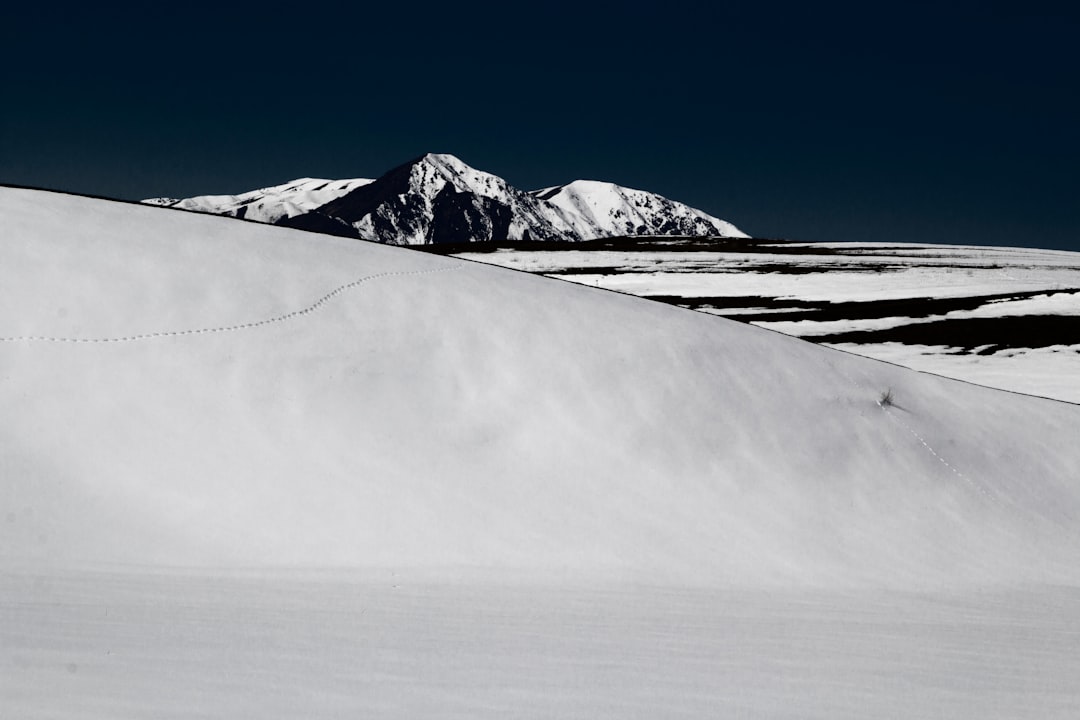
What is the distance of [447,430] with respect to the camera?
27.3ft

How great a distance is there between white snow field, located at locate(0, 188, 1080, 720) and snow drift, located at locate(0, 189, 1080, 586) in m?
0.03

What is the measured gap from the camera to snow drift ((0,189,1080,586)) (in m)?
7.20

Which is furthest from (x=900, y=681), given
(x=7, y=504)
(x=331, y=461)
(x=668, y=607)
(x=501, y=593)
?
(x=7, y=504)

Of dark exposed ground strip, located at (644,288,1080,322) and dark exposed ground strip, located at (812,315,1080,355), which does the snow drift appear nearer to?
dark exposed ground strip, located at (812,315,1080,355)

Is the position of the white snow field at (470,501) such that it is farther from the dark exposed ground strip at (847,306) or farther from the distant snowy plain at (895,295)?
the dark exposed ground strip at (847,306)

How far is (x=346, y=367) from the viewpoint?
8523mm

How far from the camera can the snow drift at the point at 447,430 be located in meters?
7.20

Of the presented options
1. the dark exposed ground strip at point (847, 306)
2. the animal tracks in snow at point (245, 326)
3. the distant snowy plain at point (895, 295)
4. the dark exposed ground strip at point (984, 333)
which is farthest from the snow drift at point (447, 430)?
the dark exposed ground strip at point (847, 306)

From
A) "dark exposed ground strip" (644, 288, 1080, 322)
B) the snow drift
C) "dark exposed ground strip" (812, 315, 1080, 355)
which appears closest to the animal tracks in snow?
the snow drift

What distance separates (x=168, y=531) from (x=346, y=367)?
212 cm

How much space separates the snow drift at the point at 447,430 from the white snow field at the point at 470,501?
3 centimetres

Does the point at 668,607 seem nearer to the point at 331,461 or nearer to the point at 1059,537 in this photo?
the point at 331,461

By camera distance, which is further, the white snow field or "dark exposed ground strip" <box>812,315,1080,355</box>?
"dark exposed ground strip" <box>812,315,1080,355</box>

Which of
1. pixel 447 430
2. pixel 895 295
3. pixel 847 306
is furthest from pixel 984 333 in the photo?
pixel 447 430
